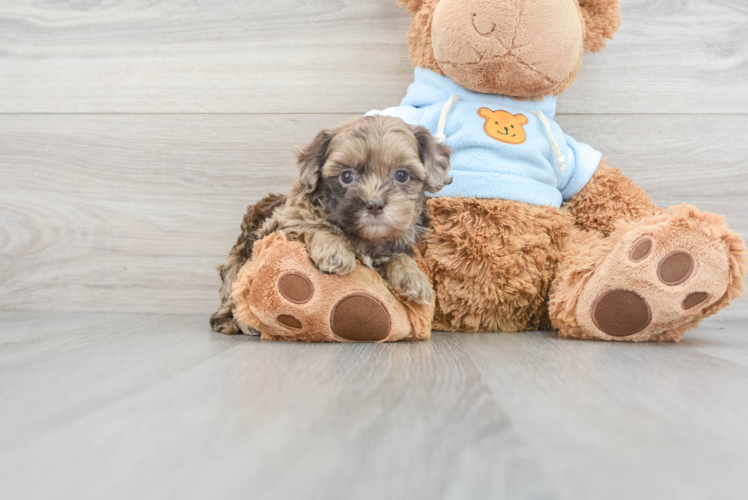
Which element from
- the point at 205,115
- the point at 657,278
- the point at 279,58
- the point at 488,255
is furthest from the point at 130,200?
the point at 657,278

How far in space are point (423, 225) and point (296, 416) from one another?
2.23 ft

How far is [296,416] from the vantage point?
22.9 inches

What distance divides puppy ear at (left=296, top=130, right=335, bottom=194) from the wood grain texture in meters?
0.34

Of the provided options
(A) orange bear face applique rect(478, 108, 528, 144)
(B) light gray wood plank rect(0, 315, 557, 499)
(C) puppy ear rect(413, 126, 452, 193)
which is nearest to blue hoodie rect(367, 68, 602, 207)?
(A) orange bear face applique rect(478, 108, 528, 144)

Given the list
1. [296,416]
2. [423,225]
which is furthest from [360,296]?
[296,416]

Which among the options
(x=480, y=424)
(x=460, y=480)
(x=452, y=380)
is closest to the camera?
(x=460, y=480)

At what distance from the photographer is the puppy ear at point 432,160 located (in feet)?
3.59

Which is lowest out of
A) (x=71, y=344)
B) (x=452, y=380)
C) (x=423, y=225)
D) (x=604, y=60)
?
(x=71, y=344)

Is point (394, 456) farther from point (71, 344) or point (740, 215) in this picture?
point (740, 215)

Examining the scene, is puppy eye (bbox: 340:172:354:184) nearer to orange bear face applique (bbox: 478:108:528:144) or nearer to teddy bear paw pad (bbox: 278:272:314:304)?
teddy bear paw pad (bbox: 278:272:314:304)

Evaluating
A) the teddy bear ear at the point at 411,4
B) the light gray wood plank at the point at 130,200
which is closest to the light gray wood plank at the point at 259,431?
the light gray wood plank at the point at 130,200

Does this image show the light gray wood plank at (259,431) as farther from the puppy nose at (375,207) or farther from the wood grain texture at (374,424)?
the puppy nose at (375,207)

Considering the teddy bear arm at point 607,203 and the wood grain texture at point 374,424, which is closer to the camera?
the wood grain texture at point 374,424

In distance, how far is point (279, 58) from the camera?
5.35ft
